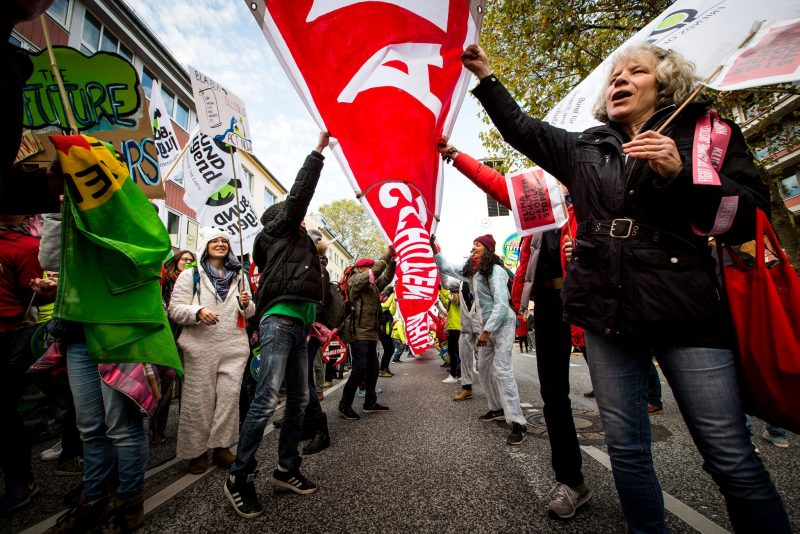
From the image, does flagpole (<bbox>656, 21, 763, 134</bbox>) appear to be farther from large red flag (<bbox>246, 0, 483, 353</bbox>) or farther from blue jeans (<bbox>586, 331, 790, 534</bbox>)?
large red flag (<bbox>246, 0, 483, 353</bbox>)

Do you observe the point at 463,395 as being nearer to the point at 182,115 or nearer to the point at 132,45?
the point at 132,45

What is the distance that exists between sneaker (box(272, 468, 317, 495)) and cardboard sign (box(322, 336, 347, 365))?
264 cm

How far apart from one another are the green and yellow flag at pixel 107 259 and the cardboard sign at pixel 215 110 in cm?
233

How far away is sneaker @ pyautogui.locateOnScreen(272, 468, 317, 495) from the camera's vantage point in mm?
2354

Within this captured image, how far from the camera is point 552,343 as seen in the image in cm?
222

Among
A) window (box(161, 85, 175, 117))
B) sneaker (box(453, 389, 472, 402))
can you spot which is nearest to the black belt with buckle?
A: sneaker (box(453, 389, 472, 402))

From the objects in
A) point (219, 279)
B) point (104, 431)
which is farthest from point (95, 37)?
point (104, 431)

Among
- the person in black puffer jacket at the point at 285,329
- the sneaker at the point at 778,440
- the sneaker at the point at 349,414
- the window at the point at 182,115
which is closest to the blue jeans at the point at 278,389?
the person in black puffer jacket at the point at 285,329

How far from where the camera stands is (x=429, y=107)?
7.22ft

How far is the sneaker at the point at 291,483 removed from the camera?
2354 millimetres

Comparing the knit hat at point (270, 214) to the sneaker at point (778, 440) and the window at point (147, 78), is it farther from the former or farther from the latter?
the window at point (147, 78)

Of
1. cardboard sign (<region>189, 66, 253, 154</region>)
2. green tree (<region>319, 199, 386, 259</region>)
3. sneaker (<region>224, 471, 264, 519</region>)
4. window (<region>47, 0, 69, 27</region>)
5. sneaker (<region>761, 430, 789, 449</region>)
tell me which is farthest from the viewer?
green tree (<region>319, 199, 386, 259</region>)

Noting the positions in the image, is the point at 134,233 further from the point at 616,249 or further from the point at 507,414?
the point at 507,414

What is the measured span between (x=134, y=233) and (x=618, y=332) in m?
2.05
